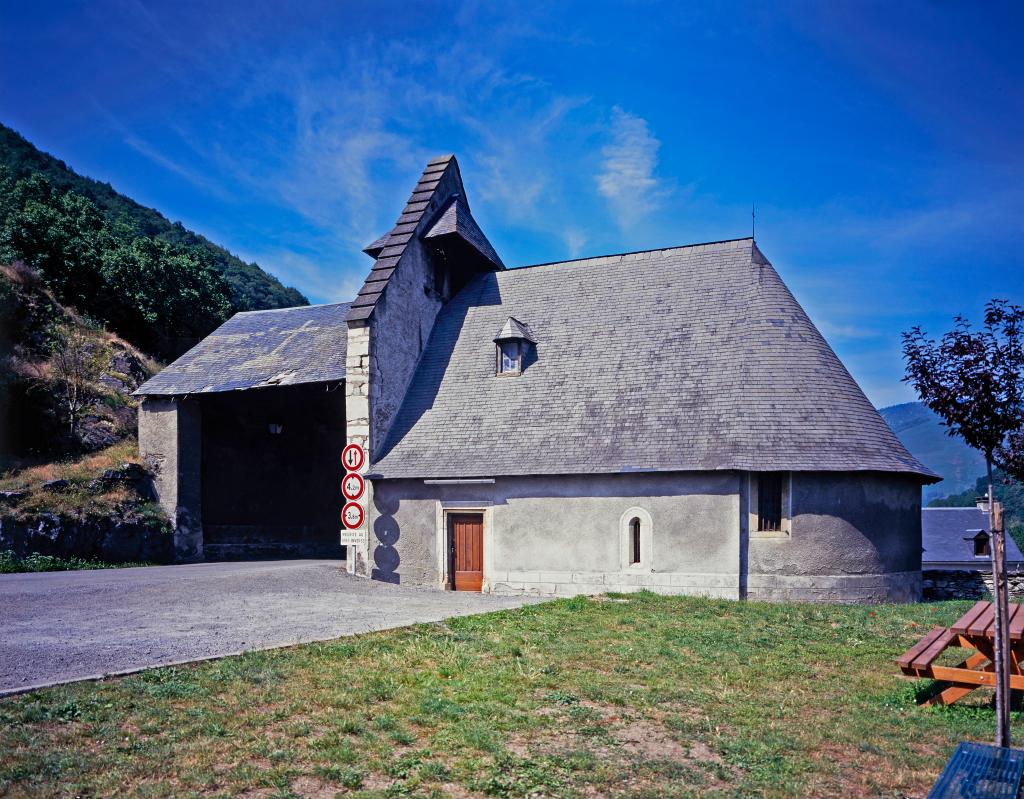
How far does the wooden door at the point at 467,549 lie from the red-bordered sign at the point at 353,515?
232 cm

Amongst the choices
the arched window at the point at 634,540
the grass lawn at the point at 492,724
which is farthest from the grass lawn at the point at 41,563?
the arched window at the point at 634,540

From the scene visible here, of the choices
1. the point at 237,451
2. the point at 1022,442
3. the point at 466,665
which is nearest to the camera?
the point at 466,665

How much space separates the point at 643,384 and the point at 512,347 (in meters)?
3.81

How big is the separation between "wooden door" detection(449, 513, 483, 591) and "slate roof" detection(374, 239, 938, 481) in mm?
1282

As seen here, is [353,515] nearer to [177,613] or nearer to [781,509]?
[177,613]

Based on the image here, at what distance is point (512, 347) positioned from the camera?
66.3 ft

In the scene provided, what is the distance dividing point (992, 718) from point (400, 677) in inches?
232

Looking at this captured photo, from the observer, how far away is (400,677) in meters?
8.23

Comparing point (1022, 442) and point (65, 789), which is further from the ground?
point (1022, 442)

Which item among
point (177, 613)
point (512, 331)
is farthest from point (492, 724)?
point (512, 331)

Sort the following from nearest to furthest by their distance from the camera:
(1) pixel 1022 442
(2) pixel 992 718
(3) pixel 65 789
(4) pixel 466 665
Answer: (3) pixel 65 789 < (2) pixel 992 718 < (4) pixel 466 665 < (1) pixel 1022 442

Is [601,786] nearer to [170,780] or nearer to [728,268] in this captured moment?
[170,780]

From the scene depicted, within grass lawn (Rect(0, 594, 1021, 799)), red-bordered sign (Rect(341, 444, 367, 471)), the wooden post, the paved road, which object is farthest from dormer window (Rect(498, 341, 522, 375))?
the wooden post

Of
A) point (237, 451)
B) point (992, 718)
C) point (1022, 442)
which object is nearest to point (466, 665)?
point (992, 718)
